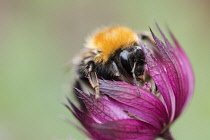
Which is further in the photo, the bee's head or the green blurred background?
the green blurred background

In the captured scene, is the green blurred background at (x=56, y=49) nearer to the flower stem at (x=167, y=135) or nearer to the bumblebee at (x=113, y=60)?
the bumblebee at (x=113, y=60)

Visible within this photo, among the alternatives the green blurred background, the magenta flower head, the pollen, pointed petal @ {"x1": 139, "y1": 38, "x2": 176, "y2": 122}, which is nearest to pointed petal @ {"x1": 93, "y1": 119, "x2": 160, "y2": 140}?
the magenta flower head

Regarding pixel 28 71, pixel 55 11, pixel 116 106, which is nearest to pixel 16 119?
pixel 28 71

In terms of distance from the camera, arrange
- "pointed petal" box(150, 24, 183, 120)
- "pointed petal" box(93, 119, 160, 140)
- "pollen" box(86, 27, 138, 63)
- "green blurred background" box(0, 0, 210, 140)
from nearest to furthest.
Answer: "pointed petal" box(93, 119, 160, 140), "pointed petal" box(150, 24, 183, 120), "pollen" box(86, 27, 138, 63), "green blurred background" box(0, 0, 210, 140)

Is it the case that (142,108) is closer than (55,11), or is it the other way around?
Answer: (142,108)

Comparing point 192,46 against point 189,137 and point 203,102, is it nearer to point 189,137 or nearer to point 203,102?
point 203,102

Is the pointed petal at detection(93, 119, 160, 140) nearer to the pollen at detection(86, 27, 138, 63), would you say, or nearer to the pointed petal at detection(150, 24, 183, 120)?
the pointed petal at detection(150, 24, 183, 120)
